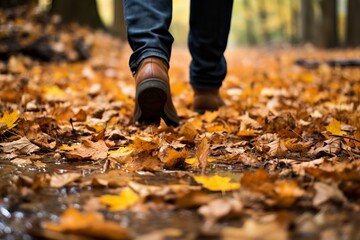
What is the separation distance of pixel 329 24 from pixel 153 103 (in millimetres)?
12142

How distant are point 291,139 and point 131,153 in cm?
65

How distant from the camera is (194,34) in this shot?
7.83 feet

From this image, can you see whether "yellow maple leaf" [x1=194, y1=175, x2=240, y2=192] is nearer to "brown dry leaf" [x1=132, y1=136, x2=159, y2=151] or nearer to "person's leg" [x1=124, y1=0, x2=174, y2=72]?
"brown dry leaf" [x1=132, y1=136, x2=159, y2=151]

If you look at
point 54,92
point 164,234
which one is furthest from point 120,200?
point 54,92

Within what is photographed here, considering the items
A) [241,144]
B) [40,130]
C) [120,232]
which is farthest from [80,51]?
[120,232]

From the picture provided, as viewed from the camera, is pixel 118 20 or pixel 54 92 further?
pixel 118 20

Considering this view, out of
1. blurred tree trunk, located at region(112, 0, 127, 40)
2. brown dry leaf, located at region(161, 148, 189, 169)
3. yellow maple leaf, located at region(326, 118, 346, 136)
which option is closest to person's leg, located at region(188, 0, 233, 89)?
yellow maple leaf, located at region(326, 118, 346, 136)

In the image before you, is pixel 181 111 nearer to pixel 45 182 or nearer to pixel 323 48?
pixel 45 182

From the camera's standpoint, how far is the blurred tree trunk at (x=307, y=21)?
16.9 metres

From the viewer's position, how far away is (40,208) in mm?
994

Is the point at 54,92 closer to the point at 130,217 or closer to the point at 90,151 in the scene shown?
the point at 90,151

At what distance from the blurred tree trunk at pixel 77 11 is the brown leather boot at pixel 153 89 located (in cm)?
781

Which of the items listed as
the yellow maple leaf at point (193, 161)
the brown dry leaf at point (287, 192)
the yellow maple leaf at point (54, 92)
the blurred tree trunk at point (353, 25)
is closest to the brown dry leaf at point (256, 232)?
the brown dry leaf at point (287, 192)

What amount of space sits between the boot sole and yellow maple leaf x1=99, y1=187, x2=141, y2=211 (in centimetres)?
87
